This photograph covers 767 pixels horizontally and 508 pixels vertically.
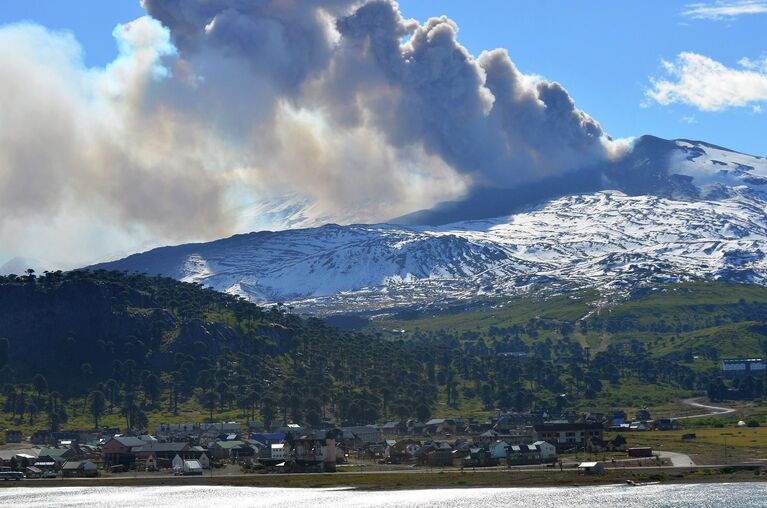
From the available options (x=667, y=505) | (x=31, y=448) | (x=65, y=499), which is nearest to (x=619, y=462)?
(x=667, y=505)

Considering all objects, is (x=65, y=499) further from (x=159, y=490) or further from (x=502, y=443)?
(x=502, y=443)

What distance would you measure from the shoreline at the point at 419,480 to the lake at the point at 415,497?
395cm

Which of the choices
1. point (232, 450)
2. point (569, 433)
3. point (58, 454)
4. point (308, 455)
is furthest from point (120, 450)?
point (569, 433)

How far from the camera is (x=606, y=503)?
12388 cm

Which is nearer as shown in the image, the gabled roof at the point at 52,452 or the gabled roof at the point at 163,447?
the gabled roof at the point at 52,452

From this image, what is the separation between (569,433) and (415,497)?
63804 millimetres

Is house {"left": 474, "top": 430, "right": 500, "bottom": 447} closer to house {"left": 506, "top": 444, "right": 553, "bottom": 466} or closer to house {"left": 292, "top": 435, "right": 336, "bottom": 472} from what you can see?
house {"left": 506, "top": 444, "right": 553, "bottom": 466}

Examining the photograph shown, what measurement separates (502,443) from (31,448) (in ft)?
242

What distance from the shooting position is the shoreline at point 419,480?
14488cm

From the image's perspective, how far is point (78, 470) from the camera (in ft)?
570

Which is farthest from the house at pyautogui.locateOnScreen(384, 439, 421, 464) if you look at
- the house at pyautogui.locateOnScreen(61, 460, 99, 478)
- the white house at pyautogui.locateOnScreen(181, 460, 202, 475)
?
the house at pyautogui.locateOnScreen(61, 460, 99, 478)

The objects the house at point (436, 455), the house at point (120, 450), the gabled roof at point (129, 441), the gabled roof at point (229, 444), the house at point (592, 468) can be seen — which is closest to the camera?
the house at point (592, 468)

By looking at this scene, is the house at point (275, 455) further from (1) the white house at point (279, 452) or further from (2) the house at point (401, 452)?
(2) the house at point (401, 452)

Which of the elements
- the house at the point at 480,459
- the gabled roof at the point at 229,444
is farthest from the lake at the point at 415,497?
the gabled roof at the point at 229,444
